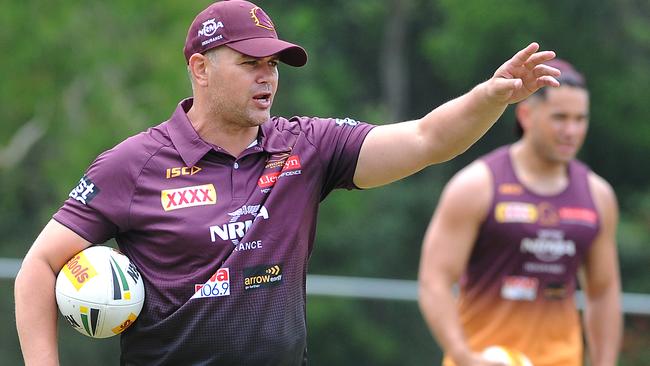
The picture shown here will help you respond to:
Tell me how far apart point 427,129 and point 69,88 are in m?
15.3

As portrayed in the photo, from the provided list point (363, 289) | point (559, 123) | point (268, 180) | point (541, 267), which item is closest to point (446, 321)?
point (541, 267)

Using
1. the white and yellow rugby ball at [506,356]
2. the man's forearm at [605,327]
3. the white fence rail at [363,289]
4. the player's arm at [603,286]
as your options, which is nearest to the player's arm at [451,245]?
the white and yellow rugby ball at [506,356]

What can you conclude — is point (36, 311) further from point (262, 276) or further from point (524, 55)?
point (524, 55)

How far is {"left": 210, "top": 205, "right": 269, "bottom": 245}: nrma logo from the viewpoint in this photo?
4695mm

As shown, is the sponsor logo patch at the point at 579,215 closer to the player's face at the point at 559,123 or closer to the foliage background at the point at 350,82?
the player's face at the point at 559,123

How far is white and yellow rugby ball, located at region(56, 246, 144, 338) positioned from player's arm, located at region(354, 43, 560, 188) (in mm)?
902

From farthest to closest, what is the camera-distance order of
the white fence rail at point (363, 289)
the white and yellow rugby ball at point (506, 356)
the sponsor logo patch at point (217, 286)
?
1. the white fence rail at point (363, 289)
2. the white and yellow rugby ball at point (506, 356)
3. the sponsor logo patch at point (217, 286)

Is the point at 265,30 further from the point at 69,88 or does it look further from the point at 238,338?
the point at 69,88

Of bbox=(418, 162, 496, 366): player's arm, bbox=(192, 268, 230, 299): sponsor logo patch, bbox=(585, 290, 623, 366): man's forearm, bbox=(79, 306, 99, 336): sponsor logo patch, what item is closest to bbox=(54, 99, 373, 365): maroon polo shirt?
bbox=(192, 268, 230, 299): sponsor logo patch

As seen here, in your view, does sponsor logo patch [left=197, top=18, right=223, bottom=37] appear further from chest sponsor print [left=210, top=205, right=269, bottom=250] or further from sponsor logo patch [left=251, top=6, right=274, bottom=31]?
chest sponsor print [left=210, top=205, right=269, bottom=250]

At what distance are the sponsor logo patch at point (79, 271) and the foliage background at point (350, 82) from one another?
43.4ft

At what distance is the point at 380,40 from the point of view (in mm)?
25984

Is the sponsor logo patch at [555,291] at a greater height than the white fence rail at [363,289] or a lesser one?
greater

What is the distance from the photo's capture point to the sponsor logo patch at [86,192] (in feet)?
15.5
